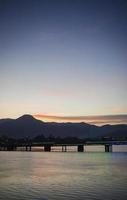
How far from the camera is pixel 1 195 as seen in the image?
41969mm

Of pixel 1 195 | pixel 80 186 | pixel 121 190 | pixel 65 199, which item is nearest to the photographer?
pixel 65 199

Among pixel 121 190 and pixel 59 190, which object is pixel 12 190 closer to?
pixel 59 190

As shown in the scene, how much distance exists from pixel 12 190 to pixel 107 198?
1228 cm

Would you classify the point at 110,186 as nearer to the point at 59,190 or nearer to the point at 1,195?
the point at 59,190

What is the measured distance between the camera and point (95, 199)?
3934 centimetres

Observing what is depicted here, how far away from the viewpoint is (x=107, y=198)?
4000 centimetres

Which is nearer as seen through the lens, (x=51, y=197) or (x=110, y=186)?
(x=51, y=197)

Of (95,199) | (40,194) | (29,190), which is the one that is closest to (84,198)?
(95,199)

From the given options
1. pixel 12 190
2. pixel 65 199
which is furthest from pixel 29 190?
pixel 65 199

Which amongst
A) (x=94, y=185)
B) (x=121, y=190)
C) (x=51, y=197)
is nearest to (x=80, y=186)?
(x=94, y=185)

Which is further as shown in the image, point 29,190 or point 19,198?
point 29,190

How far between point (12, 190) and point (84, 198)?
10501 millimetres

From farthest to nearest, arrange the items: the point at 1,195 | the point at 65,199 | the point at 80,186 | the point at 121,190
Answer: the point at 80,186 → the point at 121,190 → the point at 1,195 → the point at 65,199

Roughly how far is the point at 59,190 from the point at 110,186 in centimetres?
749
